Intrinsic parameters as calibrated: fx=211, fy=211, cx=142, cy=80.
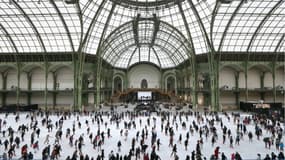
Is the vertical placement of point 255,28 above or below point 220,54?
above

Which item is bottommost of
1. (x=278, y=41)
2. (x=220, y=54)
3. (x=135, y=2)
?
(x=220, y=54)

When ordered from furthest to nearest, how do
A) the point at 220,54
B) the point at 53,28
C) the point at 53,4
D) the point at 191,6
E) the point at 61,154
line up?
1. the point at 220,54
2. the point at 53,28
3. the point at 191,6
4. the point at 53,4
5. the point at 61,154

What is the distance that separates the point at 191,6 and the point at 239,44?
16.1m

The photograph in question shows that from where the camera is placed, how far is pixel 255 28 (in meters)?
45.0

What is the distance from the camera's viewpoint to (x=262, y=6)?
129 feet

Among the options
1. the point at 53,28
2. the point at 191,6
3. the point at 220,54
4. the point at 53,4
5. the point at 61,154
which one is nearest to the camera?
the point at 61,154

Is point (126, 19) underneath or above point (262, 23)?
above

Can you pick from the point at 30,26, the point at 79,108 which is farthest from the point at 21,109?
the point at 30,26

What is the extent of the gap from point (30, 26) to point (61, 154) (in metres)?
35.3

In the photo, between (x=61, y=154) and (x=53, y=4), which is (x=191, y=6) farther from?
(x=61, y=154)

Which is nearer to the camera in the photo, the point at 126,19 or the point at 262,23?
the point at 262,23

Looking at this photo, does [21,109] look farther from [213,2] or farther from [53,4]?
[213,2]

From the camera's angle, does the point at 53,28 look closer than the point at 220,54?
Yes

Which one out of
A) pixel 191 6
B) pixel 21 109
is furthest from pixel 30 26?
pixel 191 6
